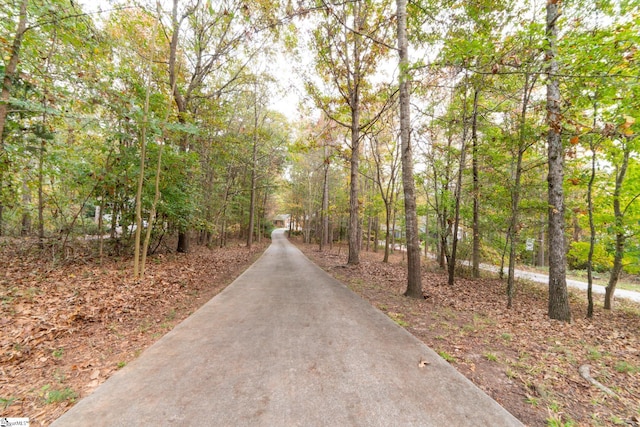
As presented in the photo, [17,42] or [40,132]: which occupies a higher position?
[17,42]

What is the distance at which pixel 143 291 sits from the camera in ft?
18.5

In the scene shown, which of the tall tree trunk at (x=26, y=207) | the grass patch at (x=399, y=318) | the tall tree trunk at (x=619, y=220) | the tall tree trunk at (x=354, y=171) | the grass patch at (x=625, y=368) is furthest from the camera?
the tall tree trunk at (x=354, y=171)

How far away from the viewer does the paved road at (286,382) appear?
7.09 feet

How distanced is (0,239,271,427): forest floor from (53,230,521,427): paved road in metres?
0.42

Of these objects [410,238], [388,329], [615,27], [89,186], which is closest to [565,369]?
[388,329]

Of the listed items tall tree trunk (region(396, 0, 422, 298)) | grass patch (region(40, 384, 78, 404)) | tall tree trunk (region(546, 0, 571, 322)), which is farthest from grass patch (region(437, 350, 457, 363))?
grass patch (region(40, 384, 78, 404))

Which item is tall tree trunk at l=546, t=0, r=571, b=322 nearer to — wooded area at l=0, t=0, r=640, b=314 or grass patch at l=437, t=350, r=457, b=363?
wooded area at l=0, t=0, r=640, b=314

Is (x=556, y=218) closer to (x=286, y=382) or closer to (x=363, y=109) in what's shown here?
(x=286, y=382)

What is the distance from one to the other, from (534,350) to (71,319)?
764 cm

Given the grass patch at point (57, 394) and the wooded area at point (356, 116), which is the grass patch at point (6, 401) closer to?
the grass patch at point (57, 394)

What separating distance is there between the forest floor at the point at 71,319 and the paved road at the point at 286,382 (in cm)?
42

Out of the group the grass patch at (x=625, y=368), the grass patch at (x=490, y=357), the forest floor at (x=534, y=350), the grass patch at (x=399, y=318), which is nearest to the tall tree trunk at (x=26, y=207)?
the grass patch at (x=399, y=318)

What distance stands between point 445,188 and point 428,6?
645 cm

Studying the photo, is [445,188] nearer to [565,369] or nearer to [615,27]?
[615,27]
